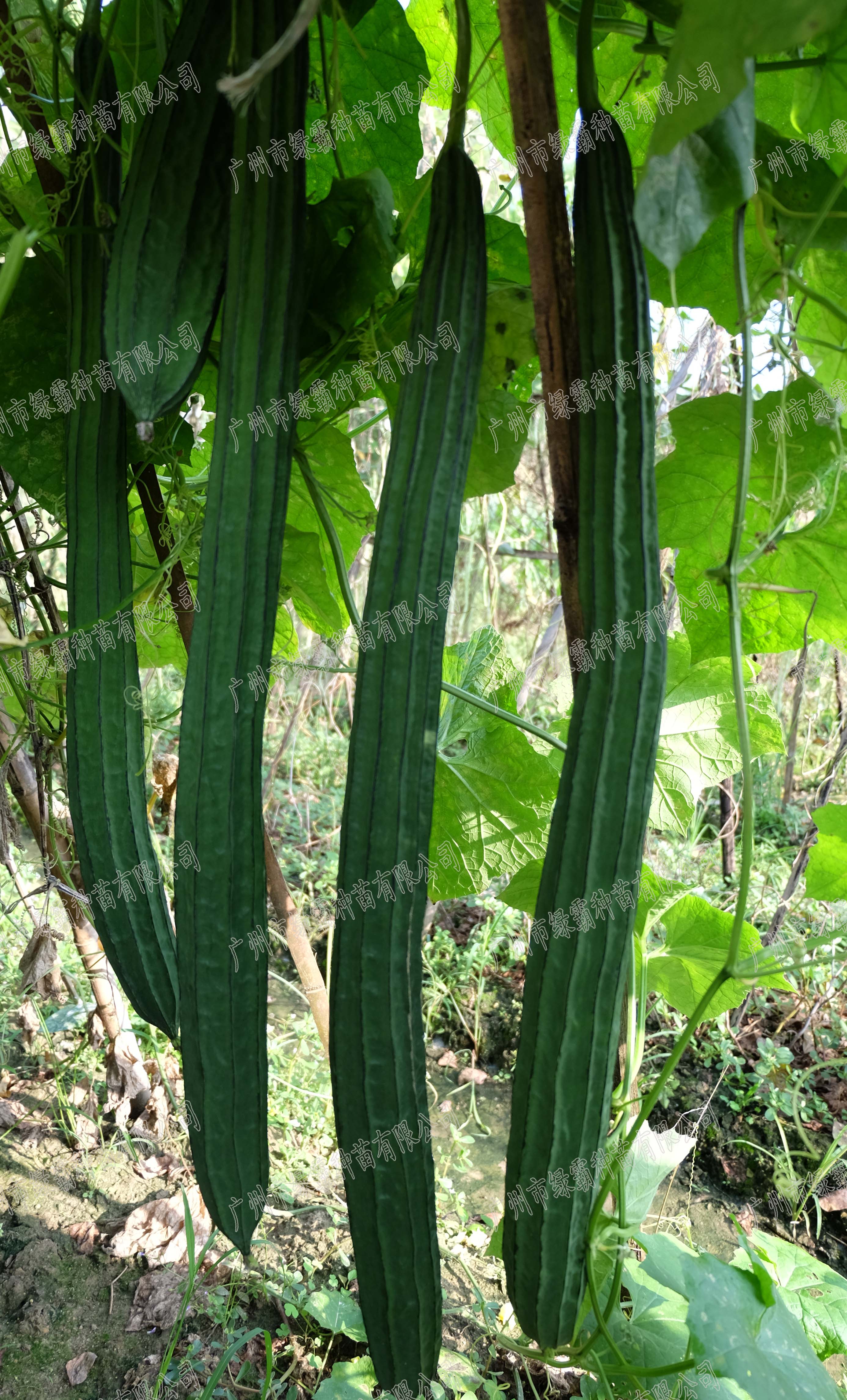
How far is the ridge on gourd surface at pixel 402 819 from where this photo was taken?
23.6 inches

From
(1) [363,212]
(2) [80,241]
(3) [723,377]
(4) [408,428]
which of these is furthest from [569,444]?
(3) [723,377]

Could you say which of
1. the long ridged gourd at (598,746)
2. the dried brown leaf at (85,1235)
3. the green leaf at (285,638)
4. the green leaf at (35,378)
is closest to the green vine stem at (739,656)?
the long ridged gourd at (598,746)

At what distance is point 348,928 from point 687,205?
0.48 metres

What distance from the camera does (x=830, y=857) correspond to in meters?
1.10

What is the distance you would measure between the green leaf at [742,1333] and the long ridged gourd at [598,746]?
1.52 feet

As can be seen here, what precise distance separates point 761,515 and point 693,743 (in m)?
0.45

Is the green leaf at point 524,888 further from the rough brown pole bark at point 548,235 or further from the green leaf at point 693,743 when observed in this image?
the rough brown pole bark at point 548,235

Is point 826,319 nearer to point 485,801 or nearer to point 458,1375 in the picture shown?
point 485,801

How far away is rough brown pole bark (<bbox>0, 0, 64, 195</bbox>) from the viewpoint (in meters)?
0.81

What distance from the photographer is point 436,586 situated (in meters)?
0.62

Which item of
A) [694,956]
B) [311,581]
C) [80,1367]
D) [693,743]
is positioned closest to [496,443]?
[311,581]

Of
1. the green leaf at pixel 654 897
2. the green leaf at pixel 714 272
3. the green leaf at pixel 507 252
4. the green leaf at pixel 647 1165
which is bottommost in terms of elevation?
the green leaf at pixel 647 1165

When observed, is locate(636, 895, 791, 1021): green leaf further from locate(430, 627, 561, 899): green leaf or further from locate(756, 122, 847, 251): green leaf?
locate(756, 122, 847, 251): green leaf

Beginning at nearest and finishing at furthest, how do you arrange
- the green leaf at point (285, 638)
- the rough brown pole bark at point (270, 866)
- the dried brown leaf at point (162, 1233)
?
1. the rough brown pole bark at point (270, 866)
2. the green leaf at point (285, 638)
3. the dried brown leaf at point (162, 1233)
